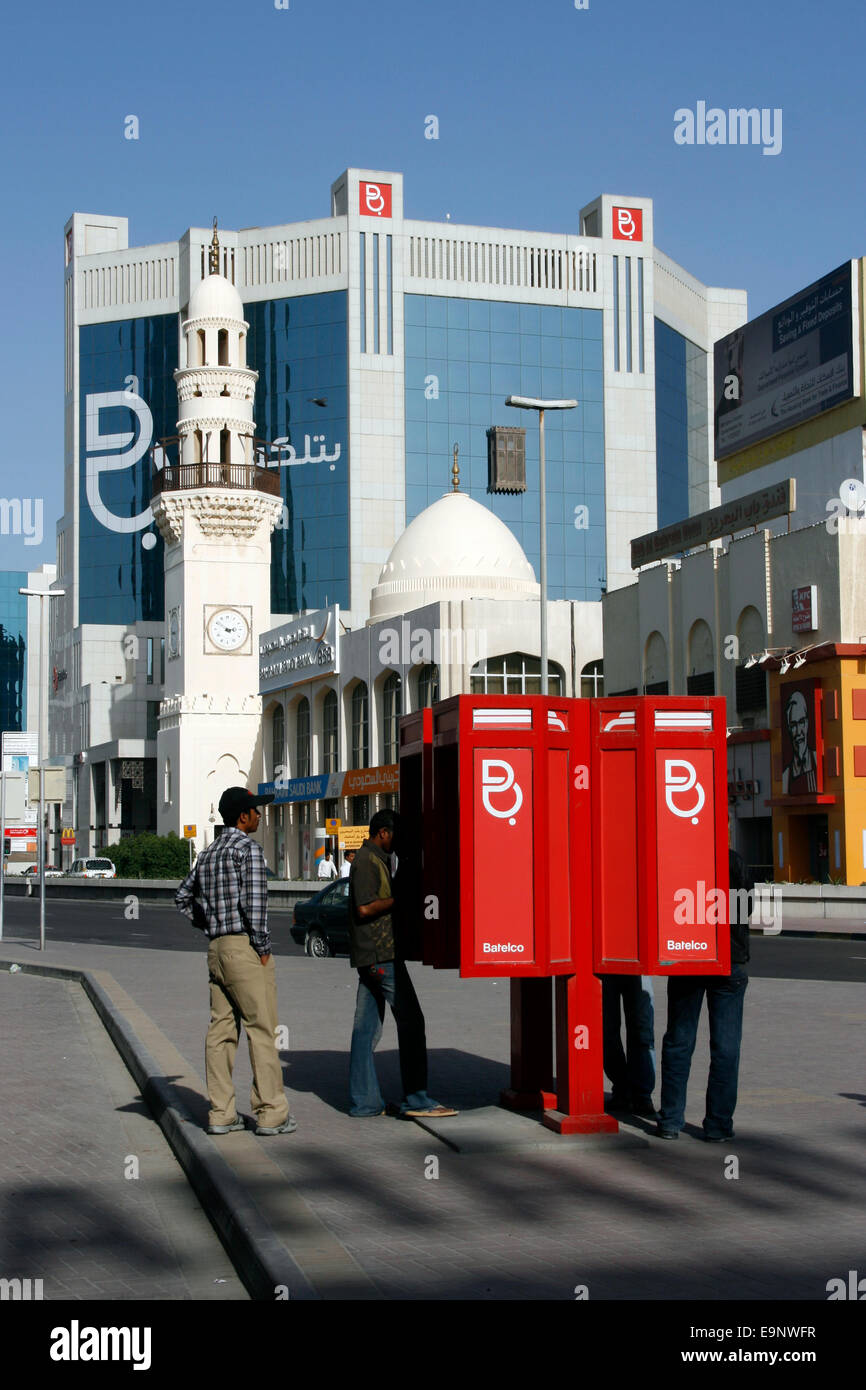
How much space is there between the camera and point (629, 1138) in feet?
A: 28.0

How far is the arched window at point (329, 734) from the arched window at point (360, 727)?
185 centimetres

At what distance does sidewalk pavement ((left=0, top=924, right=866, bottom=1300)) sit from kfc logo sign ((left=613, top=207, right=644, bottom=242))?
314ft

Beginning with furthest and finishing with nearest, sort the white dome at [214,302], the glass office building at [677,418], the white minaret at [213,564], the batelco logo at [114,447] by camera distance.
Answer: the glass office building at [677,418]
the batelco logo at [114,447]
the white dome at [214,302]
the white minaret at [213,564]

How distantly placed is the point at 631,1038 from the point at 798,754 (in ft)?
120

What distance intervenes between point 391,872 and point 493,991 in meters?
9.78

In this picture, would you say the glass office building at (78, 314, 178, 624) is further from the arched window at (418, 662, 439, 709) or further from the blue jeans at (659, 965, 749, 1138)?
the blue jeans at (659, 965, 749, 1138)

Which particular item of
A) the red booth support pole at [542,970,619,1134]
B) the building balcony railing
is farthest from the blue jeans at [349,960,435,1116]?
the building balcony railing

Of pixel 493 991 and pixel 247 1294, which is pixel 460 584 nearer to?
pixel 493 991

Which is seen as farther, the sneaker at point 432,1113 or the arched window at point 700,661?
the arched window at point 700,661

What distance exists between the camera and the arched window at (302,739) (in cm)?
7019

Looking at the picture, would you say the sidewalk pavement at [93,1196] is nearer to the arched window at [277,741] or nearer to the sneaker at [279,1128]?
the sneaker at [279,1128]

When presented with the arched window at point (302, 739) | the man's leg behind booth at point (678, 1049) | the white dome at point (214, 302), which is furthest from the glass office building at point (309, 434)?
the man's leg behind booth at point (678, 1049)

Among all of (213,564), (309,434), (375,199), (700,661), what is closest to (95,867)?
(213,564)
